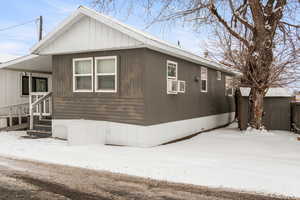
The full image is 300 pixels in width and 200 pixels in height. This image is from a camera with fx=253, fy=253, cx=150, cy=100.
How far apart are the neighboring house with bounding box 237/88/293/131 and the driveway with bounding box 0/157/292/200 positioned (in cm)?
797

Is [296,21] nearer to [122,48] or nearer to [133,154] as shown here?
[122,48]

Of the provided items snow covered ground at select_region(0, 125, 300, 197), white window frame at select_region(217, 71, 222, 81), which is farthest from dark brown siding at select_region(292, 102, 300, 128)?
white window frame at select_region(217, 71, 222, 81)

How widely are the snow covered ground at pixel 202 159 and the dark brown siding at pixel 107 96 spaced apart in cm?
115

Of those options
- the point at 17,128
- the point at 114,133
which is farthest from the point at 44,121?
the point at 114,133

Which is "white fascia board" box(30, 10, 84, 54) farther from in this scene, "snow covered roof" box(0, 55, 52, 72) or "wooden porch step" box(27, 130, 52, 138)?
"wooden porch step" box(27, 130, 52, 138)

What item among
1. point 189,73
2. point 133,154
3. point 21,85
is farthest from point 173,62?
point 21,85

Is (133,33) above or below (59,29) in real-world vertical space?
below

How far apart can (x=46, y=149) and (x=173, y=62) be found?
5.22 metres

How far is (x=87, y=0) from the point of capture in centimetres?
1067

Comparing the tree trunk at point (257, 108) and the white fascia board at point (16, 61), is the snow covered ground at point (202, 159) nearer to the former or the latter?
the tree trunk at point (257, 108)

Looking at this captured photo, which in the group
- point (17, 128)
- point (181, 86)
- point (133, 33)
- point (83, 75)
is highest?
point (133, 33)

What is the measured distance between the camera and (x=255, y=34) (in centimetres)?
1030

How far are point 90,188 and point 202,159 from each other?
3.01 m

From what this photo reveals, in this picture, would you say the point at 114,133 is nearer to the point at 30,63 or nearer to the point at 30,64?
the point at 30,63
